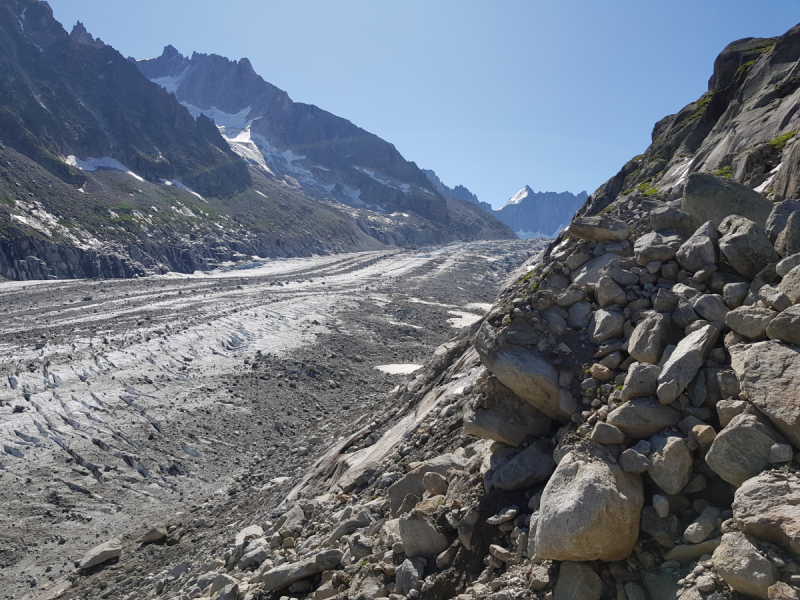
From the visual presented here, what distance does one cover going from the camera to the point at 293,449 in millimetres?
18109

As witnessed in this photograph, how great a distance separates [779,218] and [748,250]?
31.8 inches

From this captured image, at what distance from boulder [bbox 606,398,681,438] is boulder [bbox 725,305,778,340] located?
3.53 feet

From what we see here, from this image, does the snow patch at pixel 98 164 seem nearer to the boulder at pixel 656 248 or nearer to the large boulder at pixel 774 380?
the boulder at pixel 656 248

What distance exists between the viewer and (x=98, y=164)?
114 meters

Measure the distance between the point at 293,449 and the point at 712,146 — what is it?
1909 cm

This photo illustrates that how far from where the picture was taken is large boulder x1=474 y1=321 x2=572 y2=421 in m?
6.25

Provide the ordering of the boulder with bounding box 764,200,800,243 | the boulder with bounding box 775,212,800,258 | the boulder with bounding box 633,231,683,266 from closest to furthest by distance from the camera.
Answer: the boulder with bounding box 775,212,800,258, the boulder with bounding box 764,200,800,243, the boulder with bounding box 633,231,683,266

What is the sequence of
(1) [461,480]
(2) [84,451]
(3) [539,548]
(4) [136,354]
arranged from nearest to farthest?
1. (3) [539,548]
2. (1) [461,480]
3. (2) [84,451]
4. (4) [136,354]

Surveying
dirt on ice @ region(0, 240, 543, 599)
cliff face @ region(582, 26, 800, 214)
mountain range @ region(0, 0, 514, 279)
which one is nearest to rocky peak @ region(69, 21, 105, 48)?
mountain range @ region(0, 0, 514, 279)

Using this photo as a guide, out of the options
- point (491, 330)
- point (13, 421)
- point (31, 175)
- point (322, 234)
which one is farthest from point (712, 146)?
point (322, 234)

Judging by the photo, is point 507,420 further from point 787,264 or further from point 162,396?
point 162,396

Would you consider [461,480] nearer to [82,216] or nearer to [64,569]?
[64,569]

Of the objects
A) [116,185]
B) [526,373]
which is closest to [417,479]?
[526,373]

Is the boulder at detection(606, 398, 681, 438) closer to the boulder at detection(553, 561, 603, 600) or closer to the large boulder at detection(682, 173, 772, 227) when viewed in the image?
the boulder at detection(553, 561, 603, 600)
